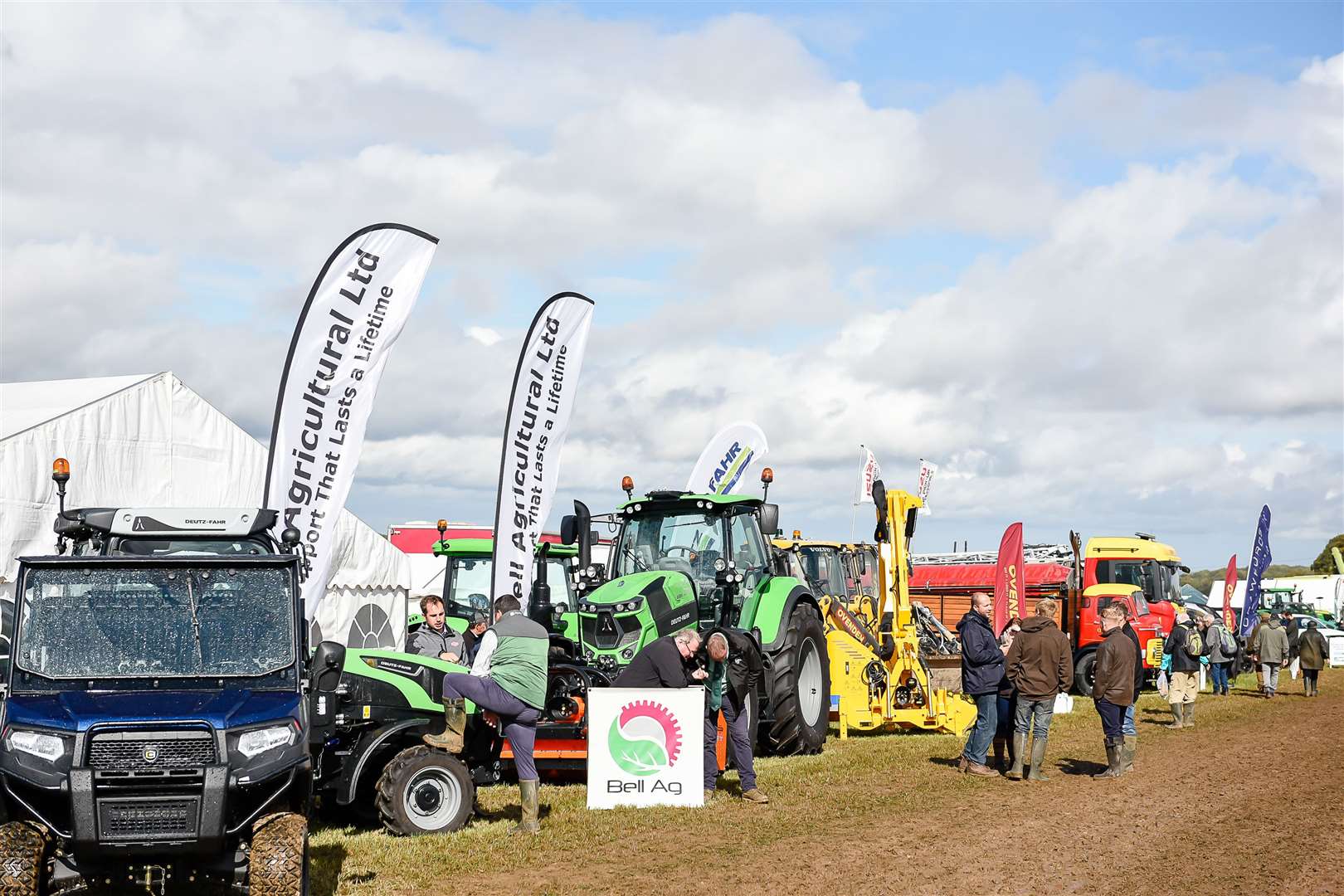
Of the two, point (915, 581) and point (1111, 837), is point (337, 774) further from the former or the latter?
point (915, 581)

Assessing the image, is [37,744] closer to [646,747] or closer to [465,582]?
[646,747]

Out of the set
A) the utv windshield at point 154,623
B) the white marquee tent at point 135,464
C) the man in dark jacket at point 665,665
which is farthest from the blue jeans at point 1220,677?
the utv windshield at point 154,623

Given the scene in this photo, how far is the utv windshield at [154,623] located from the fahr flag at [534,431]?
7056 mm

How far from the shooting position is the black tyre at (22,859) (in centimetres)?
616

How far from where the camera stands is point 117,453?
16.0 metres

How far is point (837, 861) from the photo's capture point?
8.78 metres

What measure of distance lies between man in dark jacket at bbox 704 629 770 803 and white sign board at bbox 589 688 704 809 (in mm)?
287

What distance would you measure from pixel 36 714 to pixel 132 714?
477mm

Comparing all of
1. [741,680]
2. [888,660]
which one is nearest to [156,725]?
[741,680]

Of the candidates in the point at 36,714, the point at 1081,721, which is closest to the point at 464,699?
the point at 36,714

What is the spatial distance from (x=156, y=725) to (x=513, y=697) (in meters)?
3.56

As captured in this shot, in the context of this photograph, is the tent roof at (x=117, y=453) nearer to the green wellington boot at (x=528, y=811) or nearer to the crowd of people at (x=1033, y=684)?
the green wellington boot at (x=528, y=811)

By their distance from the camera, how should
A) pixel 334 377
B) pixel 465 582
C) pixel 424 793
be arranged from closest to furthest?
pixel 424 793 < pixel 334 377 < pixel 465 582

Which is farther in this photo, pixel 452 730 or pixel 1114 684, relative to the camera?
pixel 1114 684
